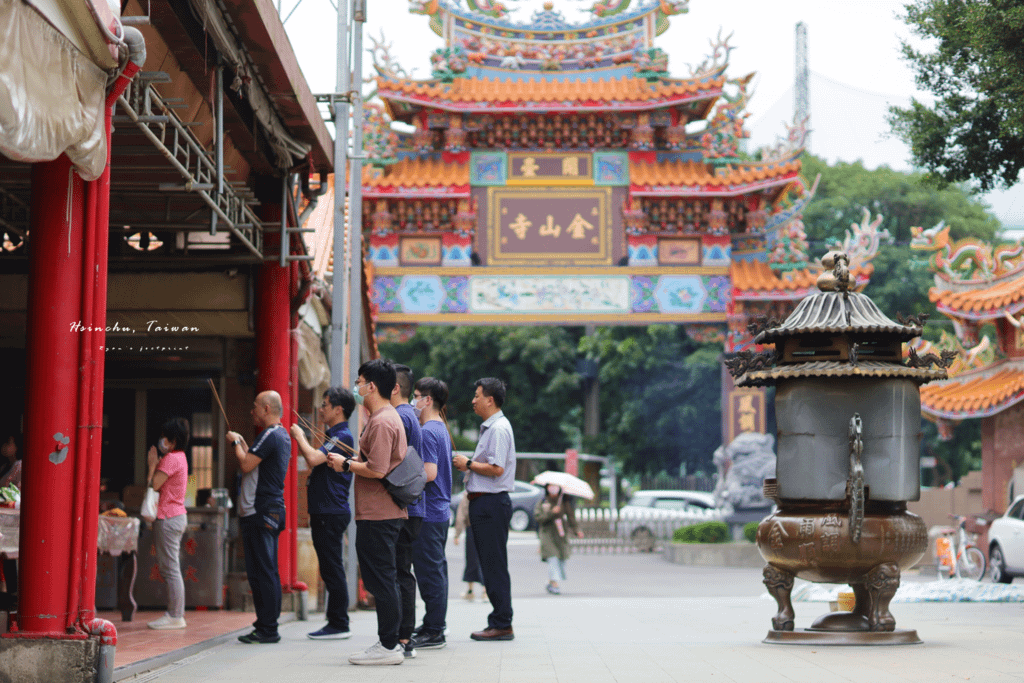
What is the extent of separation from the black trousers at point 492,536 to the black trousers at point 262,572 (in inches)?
58.7

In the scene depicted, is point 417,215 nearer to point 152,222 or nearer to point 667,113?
point 667,113

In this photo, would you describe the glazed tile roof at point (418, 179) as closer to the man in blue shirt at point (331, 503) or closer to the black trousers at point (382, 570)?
the man in blue shirt at point (331, 503)

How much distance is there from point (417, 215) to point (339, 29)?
38.3 ft

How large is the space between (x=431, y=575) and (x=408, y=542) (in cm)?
52

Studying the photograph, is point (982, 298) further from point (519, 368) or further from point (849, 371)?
point (519, 368)

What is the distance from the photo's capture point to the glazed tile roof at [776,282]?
79.5 feet

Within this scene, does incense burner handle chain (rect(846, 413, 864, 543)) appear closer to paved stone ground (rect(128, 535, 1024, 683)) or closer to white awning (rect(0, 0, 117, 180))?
paved stone ground (rect(128, 535, 1024, 683))

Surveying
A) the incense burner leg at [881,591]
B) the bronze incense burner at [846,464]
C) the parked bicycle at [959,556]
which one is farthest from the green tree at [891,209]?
the incense burner leg at [881,591]

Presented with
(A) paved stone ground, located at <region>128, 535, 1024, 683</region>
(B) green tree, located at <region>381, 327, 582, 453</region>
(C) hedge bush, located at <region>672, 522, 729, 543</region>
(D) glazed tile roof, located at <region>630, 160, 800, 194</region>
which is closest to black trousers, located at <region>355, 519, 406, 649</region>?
(A) paved stone ground, located at <region>128, 535, 1024, 683</region>

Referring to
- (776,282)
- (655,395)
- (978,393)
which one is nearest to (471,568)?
(978,393)

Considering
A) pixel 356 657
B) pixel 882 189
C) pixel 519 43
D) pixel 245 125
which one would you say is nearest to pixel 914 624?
pixel 356 657

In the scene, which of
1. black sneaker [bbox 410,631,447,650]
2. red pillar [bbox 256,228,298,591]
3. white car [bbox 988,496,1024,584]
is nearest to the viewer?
black sneaker [bbox 410,631,447,650]

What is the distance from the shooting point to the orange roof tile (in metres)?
21.6

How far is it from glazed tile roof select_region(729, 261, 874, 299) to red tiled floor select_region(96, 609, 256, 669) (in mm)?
14779
